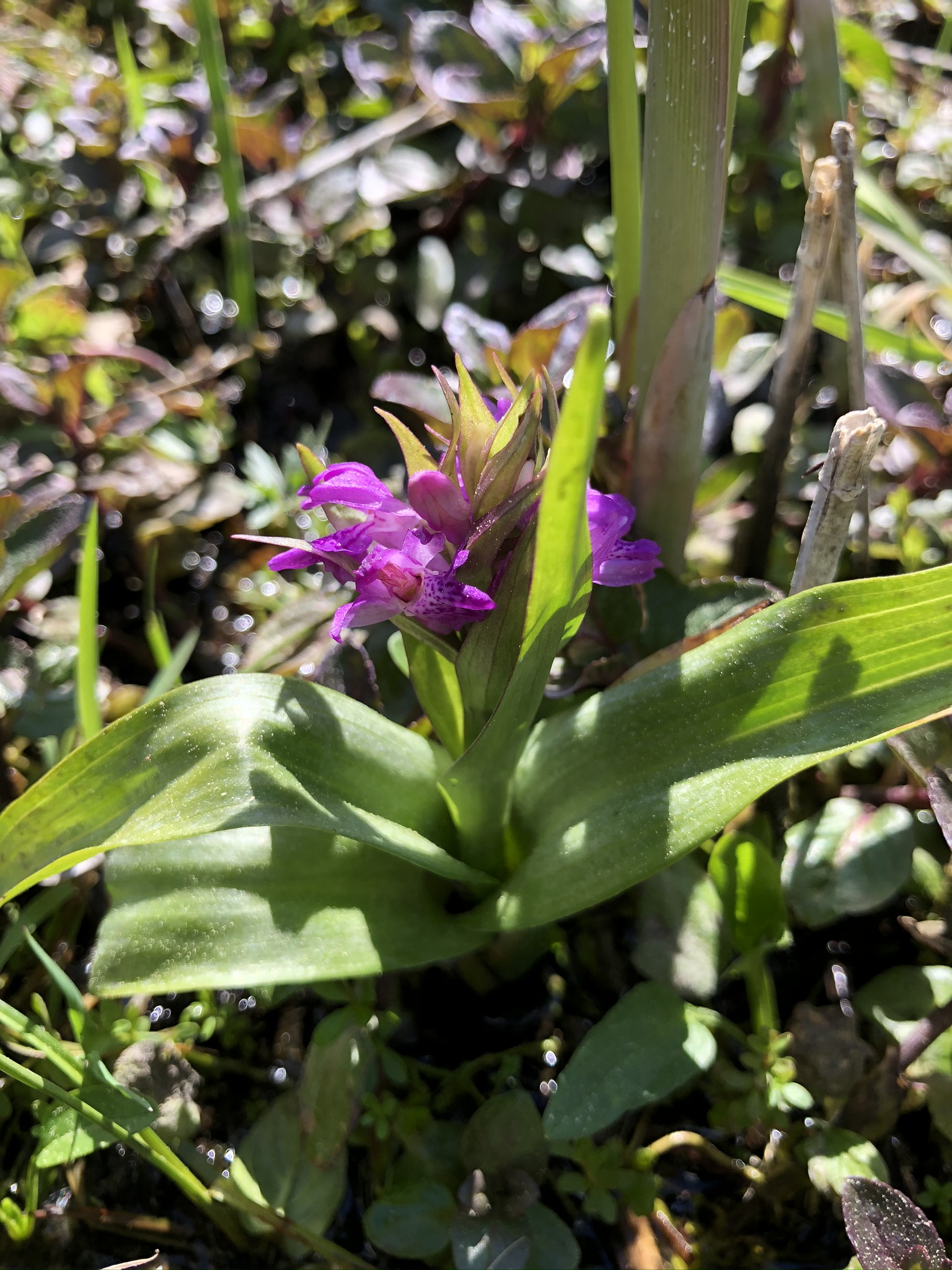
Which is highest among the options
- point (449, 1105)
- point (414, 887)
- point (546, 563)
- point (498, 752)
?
point (546, 563)

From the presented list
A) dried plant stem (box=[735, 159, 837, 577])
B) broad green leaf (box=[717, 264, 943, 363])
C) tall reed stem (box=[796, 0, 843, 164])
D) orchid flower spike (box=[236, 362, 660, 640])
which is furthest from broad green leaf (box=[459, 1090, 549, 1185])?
tall reed stem (box=[796, 0, 843, 164])

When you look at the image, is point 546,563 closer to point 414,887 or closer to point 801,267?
point 414,887

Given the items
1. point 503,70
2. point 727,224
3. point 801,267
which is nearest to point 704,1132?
point 801,267

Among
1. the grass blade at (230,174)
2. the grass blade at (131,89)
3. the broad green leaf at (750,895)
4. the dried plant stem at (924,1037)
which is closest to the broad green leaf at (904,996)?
the dried plant stem at (924,1037)

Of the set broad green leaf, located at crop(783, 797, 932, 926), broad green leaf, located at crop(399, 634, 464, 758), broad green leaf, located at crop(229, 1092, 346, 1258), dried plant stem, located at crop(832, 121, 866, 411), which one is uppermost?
dried plant stem, located at crop(832, 121, 866, 411)

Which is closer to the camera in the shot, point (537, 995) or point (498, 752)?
point (498, 752)

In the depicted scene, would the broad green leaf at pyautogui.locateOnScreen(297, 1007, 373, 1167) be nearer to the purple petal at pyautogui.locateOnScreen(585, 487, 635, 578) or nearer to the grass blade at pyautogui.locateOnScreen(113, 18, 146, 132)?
the purple petal at pyautogui.locateOnScreen(585, 487, 635, 578)
